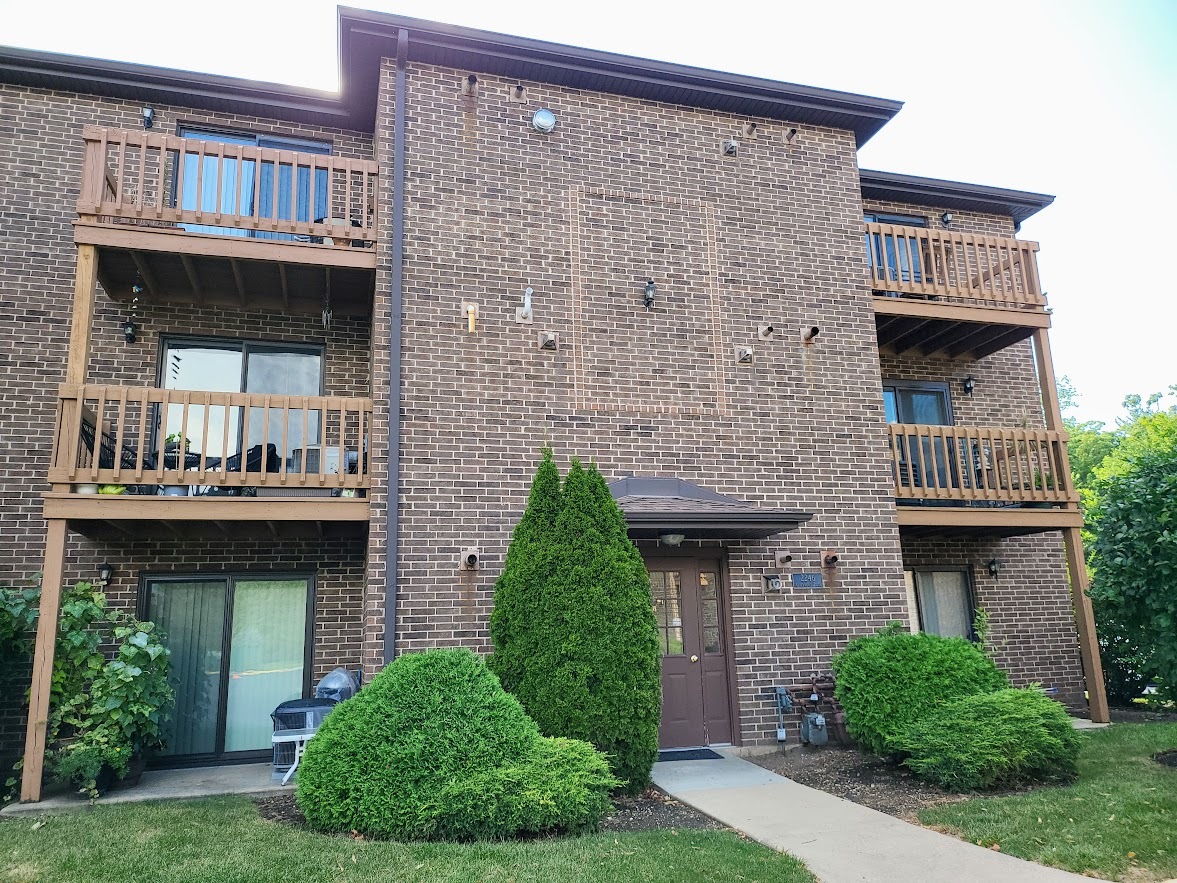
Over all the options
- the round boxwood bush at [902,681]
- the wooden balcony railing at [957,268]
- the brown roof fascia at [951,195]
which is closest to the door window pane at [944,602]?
the round boxwood bush at [902,681]

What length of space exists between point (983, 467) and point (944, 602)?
7.54 feet

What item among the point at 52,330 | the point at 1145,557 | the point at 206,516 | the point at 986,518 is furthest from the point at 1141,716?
the point at 52,330

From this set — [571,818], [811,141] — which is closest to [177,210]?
[571,818]

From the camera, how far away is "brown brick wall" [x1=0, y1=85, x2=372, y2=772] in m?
8.74

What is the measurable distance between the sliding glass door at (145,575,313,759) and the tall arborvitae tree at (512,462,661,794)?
390 cm

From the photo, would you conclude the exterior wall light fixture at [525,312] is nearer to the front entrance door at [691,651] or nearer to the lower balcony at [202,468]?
the lower balcony at [202,468]

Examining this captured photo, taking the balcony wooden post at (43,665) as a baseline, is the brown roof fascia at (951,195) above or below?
above

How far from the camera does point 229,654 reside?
30.0 ft

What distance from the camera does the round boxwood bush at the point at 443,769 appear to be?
5.54 metres

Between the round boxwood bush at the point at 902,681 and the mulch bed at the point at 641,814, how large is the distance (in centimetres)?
236

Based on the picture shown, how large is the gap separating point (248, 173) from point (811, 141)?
7464 millimetres

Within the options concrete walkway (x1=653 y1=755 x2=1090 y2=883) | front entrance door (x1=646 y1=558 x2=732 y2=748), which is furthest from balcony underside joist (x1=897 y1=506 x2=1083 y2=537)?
concrete walkway (x1=653 y1=755 x2=1090 y2=883)

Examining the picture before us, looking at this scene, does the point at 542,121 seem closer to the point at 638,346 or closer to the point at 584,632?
the point at 638,346

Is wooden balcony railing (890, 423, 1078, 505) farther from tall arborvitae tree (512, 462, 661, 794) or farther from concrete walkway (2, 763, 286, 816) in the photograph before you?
concrete walkway (2, 763, 286, 816)
